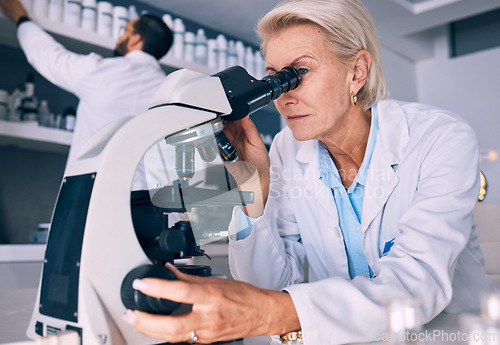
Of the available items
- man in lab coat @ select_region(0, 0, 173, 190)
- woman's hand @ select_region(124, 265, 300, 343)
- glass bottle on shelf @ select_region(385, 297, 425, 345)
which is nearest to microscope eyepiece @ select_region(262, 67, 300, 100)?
woman's hand @ select_region(124, 265, 300, 343)

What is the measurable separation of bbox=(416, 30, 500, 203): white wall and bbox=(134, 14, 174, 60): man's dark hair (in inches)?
118

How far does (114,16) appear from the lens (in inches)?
101

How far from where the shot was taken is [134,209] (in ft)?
2.07

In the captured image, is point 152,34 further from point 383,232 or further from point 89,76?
point 383,232

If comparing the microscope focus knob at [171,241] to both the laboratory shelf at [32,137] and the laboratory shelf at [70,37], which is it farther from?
the laboratory shelf at [70,37]

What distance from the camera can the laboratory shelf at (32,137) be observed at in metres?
2.10

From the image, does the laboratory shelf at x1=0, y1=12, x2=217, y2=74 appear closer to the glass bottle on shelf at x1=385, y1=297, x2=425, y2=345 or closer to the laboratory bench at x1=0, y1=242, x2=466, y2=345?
the laboratory bench at x1=0, y1=242, x2=466, y2=345

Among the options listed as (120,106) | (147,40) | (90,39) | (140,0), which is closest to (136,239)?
(120,106)

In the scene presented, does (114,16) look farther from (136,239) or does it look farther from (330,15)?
(136,239)

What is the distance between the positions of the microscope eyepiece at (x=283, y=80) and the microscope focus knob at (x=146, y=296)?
43 centimetres

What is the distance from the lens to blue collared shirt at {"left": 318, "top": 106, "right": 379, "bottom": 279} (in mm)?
1150

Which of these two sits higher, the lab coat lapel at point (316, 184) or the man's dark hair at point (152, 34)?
the man's dark hair at point (152, 34)

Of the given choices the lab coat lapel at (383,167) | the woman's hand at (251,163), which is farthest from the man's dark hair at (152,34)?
the lab coat lapel at (383,167)

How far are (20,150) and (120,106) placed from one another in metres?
0.77
